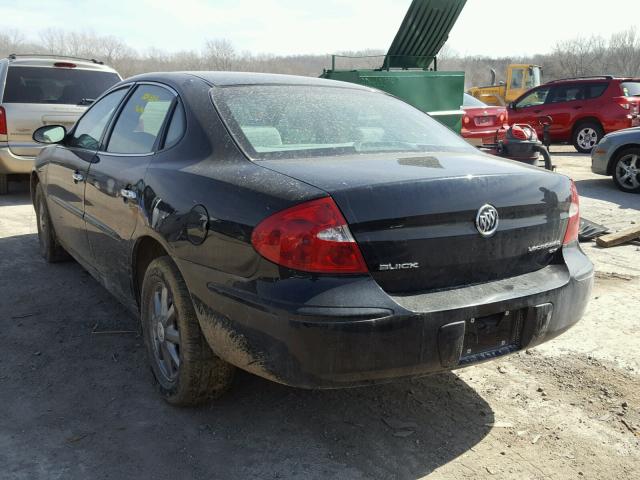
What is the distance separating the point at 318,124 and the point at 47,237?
313cm

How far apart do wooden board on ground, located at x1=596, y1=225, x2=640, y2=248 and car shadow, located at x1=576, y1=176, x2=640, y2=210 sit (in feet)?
7.10

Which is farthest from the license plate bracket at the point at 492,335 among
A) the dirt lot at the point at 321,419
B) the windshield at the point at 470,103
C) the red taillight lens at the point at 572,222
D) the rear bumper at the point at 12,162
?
the windshield at the point at 470,103

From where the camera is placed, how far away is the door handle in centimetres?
311

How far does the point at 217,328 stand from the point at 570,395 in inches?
71.7

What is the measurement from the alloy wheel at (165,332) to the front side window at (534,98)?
14260mm

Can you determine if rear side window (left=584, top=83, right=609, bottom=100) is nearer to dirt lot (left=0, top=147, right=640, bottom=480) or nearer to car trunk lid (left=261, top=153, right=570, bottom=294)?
dirt lot (left=0, top=147, right=640, bottom=480)

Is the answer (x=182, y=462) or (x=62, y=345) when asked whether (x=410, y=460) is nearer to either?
(x=182, y=462)

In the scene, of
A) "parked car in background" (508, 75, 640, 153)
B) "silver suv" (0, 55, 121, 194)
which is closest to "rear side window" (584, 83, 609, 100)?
"parked car in background" (508, 75, 640, 153)

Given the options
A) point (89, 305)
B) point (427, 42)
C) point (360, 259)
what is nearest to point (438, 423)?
point (360, 259)

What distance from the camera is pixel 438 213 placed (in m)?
2.37

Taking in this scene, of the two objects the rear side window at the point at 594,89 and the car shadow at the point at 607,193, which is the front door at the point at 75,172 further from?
the rear side window at the point at 594,89

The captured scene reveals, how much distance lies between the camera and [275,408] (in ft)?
9.75

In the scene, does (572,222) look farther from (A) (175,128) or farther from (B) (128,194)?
(B) (128,194)

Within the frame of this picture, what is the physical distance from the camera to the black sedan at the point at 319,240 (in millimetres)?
2242
